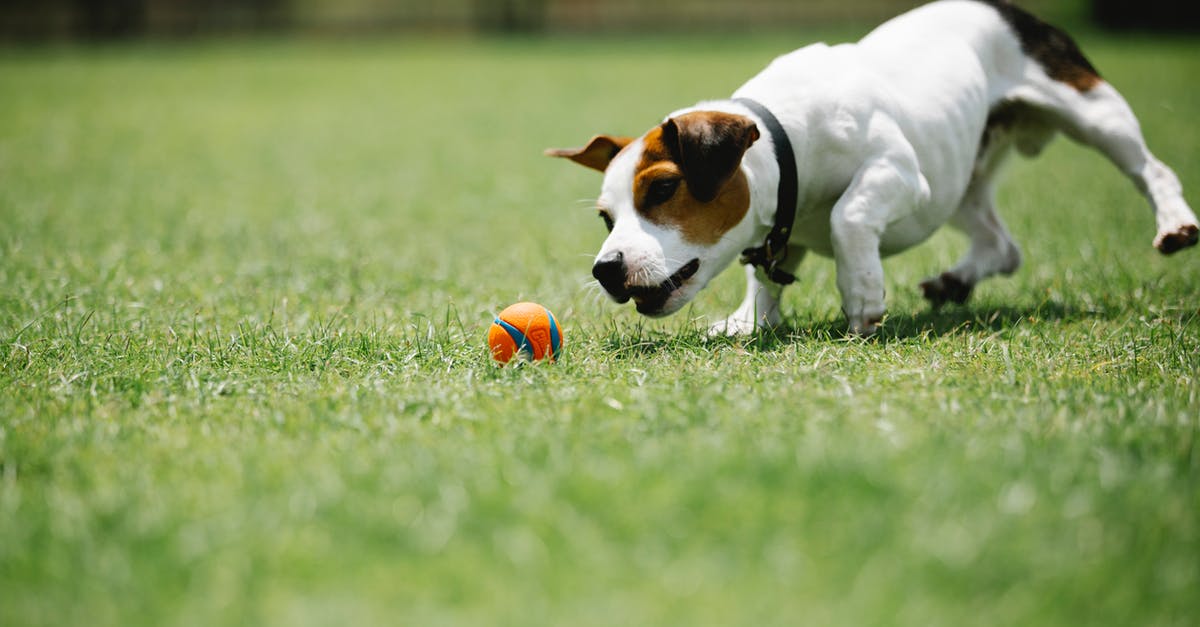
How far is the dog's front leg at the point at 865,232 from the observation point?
418 cm

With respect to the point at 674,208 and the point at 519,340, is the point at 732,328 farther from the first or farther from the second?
the point at 519,340

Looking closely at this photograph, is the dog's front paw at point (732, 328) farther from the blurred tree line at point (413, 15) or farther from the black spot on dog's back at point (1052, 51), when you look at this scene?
the blurred tree line at point (413, 15)

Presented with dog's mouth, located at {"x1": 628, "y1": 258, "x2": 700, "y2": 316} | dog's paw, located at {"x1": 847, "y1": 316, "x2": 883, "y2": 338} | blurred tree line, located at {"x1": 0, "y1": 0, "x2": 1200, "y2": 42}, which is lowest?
blurred tree line, located at {"x1": 0, "y1": 0, "x2": 1200, "y2": 42}

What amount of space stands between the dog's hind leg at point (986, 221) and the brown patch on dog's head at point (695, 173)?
1692mm

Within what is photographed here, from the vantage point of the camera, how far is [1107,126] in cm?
496

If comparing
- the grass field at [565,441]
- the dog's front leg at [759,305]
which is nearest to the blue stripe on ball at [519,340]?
the grass field at [565,441]

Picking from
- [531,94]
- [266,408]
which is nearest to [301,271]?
[266,408]

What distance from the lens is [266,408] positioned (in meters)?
3.42

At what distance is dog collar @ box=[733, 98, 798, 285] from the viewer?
162 inches

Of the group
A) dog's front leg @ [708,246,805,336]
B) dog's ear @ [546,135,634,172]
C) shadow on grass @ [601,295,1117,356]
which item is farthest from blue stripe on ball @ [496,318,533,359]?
dog's front leg @ [708,246,805,336]

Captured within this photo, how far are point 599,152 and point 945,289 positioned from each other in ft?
6.50

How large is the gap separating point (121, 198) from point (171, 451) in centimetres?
621

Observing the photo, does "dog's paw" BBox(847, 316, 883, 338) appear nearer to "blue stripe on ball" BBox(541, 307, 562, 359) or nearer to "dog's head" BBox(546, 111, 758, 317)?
"dog's head" BBox(546, 111, 758, 317)

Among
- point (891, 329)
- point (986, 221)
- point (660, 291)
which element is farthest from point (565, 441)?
point (986, 221)
